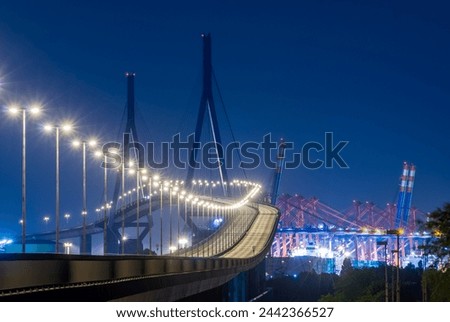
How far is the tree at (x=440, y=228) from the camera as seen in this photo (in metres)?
42.1

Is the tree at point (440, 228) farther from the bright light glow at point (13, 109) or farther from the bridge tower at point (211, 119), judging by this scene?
the bridge tower at point (211, 119)

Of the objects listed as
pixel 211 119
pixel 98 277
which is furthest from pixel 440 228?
pixel 211 119

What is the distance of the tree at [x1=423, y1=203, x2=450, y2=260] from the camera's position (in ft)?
138

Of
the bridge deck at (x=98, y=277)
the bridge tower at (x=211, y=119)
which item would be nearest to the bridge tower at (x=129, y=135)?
the bridge tower at (x=211, y=119)

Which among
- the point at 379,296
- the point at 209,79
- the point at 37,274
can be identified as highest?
the point at 209,79

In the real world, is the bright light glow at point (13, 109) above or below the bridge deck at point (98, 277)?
above

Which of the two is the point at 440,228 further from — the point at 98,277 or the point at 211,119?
the point at 211,119

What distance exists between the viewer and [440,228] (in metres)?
42.5

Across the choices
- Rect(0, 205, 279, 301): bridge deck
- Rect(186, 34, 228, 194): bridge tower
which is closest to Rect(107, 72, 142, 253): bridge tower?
Rect(186, 34, 228, 194): bridge tower

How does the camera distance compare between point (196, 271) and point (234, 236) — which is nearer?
point (196, 271)
